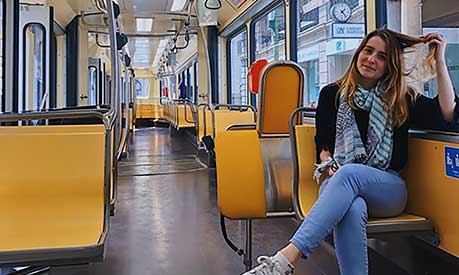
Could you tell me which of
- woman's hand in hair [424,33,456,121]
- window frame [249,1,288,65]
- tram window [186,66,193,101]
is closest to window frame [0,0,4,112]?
woman's hand in hair [424,33,456,121]

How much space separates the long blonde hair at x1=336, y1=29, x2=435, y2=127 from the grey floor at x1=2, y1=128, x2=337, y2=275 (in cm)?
103

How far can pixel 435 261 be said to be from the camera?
2297mm

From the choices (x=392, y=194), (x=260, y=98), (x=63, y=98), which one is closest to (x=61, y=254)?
(x=392, y=194)

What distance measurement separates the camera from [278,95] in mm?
3289

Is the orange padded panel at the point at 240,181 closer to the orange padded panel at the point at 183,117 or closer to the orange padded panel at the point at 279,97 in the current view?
the orange padded panel at the point at 279,97

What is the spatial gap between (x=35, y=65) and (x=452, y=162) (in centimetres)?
479

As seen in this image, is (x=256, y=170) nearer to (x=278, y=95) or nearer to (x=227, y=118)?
(x=278, y=95)

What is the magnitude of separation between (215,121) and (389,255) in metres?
3.89

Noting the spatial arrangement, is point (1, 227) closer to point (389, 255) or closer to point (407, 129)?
point (407, 129)

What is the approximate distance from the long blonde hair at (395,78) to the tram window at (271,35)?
463 cm

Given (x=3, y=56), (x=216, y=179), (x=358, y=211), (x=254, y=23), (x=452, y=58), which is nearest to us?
(x=358, y=211)

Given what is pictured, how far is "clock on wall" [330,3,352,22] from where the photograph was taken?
4.72 metres

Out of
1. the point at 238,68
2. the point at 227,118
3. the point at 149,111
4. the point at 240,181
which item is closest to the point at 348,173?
the point at 240,181

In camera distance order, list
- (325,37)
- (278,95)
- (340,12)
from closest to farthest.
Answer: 1. (278,95)
2. (340,12)
3. (325,37)
